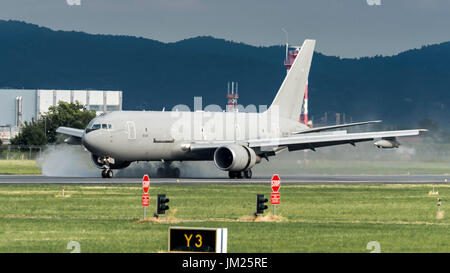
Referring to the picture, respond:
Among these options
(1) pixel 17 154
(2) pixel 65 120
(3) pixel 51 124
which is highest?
(2) pixel 65 120

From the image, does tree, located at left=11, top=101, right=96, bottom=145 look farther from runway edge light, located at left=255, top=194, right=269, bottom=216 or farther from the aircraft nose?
runway edge light, located at left=255, top=194, right=269, bottom=216

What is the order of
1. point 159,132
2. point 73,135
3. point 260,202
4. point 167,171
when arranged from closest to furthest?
point 260,202 < point 159,132 < point 167,171 < point 73,135

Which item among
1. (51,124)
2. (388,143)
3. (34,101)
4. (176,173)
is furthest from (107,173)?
(34,101)

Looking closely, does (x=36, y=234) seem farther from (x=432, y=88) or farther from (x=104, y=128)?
(x=432, y=88)

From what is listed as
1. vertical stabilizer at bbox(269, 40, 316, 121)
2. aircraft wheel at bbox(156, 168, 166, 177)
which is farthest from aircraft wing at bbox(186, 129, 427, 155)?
vertical stabilizer at bbox(269, 40, 316, 121)

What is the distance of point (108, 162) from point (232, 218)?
29737mm

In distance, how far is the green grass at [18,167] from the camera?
74250mm

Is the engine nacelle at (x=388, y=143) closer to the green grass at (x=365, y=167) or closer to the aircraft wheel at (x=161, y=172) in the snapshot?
the green grass at (x=365, y=167)

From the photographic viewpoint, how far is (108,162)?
200 feet

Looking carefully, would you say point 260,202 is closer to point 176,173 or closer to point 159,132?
point 159,132

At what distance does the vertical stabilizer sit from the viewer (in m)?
70.8

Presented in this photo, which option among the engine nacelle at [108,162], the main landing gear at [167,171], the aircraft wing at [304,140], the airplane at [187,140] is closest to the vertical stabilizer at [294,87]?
the airplane at [187,140]

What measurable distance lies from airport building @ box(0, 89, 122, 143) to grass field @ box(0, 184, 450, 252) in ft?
425
